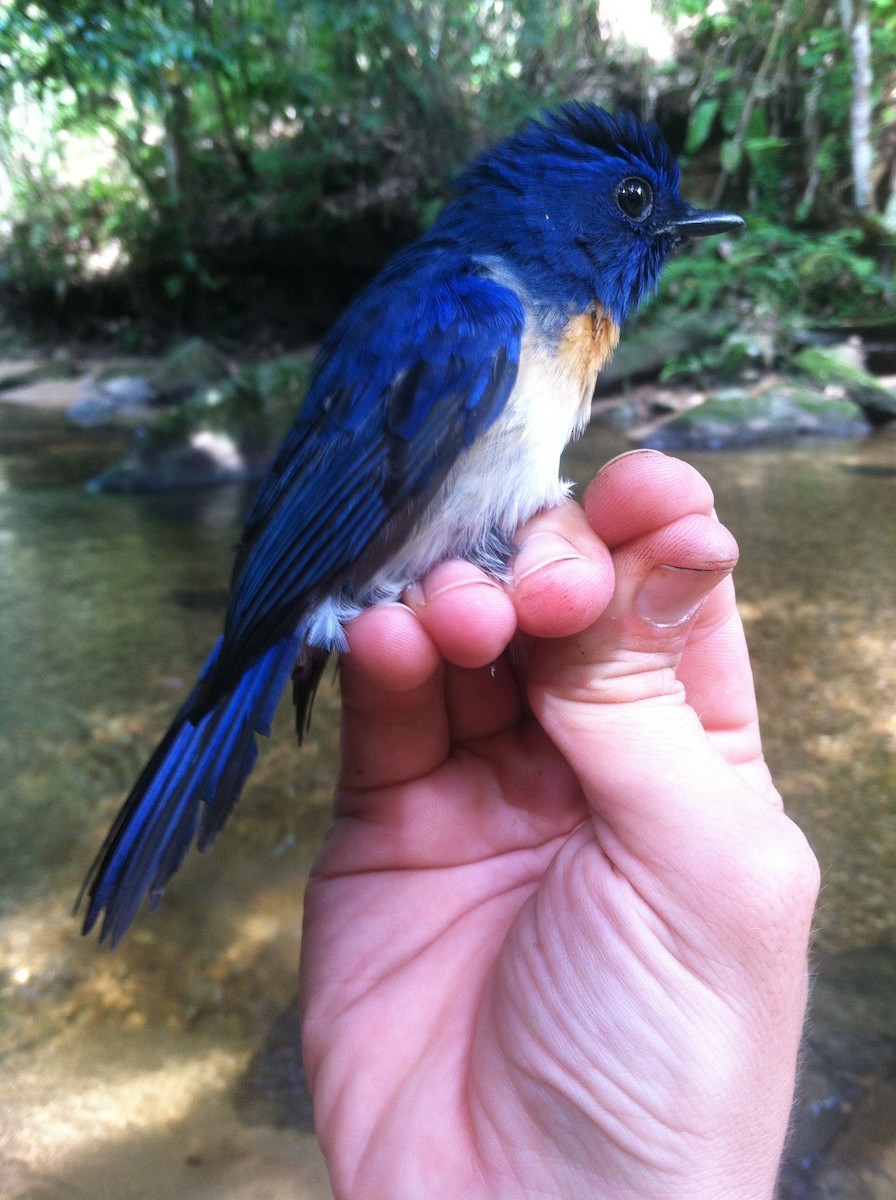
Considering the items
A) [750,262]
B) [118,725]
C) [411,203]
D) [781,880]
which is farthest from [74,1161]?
[411,203]

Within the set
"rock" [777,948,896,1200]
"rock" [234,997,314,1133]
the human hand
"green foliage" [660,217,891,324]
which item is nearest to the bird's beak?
the human hand

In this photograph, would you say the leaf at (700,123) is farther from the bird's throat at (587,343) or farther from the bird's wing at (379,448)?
the bird's wing at (379,448)

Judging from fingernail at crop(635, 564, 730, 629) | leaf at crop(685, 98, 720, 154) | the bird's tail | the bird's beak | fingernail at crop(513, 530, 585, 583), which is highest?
leaf at crop(685, 98, 720, 154)

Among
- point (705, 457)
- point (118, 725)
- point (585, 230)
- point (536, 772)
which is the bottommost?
point (705, 457)

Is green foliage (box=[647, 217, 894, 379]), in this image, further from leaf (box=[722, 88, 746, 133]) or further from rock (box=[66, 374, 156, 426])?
rock (box=[66, 374, 156, 426])

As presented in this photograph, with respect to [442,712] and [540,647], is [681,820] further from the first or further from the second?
[442,712]

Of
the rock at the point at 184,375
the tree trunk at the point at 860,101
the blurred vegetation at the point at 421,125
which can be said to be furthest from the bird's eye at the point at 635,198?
the tree trunk at the point at 860,101

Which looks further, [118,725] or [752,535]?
[752,535]
